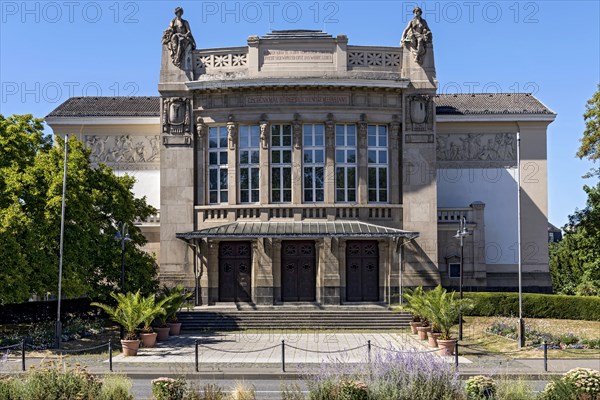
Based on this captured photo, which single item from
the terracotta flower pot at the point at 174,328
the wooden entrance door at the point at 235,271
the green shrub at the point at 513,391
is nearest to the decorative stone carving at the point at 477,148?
the wooden entrance door at the point at 235,271

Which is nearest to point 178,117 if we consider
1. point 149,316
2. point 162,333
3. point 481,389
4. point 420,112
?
point 420,112

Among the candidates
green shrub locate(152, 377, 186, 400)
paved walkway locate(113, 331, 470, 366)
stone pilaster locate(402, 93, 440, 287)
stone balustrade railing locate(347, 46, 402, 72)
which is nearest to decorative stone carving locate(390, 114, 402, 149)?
stone pilaster locate(402, 93, 440, 287)

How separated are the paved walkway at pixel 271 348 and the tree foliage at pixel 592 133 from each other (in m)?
16.0

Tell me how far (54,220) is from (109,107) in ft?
58.1

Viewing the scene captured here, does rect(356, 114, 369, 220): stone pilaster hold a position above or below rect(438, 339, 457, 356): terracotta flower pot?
above

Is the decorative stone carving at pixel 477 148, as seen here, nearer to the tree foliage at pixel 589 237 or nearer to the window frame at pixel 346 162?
the tree foliage at pixel 589 237

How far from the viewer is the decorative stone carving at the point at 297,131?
1598 inches

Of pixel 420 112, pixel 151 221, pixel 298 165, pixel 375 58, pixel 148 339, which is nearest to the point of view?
pixel 148 339

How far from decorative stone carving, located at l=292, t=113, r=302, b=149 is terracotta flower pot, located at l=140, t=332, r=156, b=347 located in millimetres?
13834

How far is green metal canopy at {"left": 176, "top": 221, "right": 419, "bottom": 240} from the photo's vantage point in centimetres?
3847

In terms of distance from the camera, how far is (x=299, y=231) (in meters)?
39.0

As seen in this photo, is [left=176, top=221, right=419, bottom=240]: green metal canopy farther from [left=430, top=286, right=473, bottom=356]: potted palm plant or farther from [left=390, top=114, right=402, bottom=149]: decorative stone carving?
[left=430, top=286, right=473, bottom=356]: potted palm plant

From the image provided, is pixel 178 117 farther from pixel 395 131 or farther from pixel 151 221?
pixel 395 131

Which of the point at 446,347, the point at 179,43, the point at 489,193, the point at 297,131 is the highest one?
the point at 179,43
